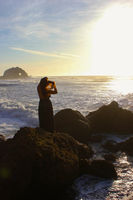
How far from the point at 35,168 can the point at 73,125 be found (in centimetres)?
449

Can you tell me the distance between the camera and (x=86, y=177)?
205 inches

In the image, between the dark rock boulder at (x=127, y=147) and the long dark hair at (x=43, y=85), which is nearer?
the long dark hair at (x=43, y=85)

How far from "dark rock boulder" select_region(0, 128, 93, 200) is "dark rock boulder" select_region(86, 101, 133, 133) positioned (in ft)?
16.7

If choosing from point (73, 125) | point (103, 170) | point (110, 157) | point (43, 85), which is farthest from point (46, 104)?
point (103, 170)

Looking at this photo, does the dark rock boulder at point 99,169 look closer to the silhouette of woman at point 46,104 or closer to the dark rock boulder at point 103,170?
the dark rock boulder at point 103,170

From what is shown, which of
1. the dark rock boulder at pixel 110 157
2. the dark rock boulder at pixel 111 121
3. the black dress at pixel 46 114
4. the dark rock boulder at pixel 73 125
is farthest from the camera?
the dark rock boulder at pixel 111 121

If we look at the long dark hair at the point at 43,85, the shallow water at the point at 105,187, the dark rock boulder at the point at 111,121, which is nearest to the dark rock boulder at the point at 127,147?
the shallow water at the point at 105,187

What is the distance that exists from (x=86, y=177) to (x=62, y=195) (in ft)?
3.15

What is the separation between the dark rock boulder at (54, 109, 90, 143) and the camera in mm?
8523

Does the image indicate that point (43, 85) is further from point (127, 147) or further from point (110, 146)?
point (127, 147)

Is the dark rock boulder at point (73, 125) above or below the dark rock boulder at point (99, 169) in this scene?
above

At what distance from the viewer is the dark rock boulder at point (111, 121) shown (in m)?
9.86

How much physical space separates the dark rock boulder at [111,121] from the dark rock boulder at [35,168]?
200 inches

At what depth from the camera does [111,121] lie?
33.1ft
